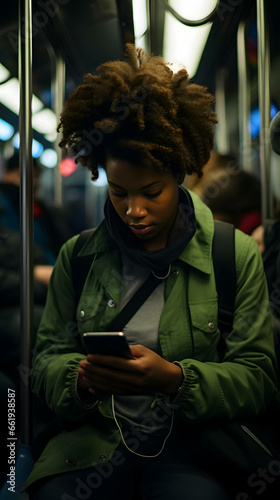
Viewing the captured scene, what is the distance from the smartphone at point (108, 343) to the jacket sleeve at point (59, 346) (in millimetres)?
248

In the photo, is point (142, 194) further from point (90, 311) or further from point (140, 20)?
point (140, 20)

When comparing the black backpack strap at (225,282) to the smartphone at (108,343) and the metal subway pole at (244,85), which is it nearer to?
the smartphone at (108,343)

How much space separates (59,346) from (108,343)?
1.38ft

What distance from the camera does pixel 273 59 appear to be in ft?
10.9

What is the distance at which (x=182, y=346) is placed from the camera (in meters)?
1.20

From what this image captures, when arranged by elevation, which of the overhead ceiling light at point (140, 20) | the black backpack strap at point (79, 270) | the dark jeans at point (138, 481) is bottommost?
the dark jeans at point (138, 481)

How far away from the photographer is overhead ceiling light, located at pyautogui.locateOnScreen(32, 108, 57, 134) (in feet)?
11.2

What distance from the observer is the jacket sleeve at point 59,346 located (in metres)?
1.21

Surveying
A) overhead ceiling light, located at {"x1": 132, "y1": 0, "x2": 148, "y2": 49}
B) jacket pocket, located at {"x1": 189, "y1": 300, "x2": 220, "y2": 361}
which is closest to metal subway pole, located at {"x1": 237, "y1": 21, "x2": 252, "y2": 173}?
overhead ceiling light, located at {"x1": 132, "y1": 0, "x2": 148, "y2": 49}

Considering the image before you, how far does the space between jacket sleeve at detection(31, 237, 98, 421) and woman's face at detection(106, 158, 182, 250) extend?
330mm

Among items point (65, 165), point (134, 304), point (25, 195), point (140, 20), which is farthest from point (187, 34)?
point (65, 165)

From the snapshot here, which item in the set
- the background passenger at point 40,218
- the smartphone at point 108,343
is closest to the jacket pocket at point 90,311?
the smartphone at point 108,343

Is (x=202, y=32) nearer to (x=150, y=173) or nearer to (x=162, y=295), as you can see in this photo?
(x=150, y=173)

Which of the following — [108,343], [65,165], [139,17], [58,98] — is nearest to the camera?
[108,343]
